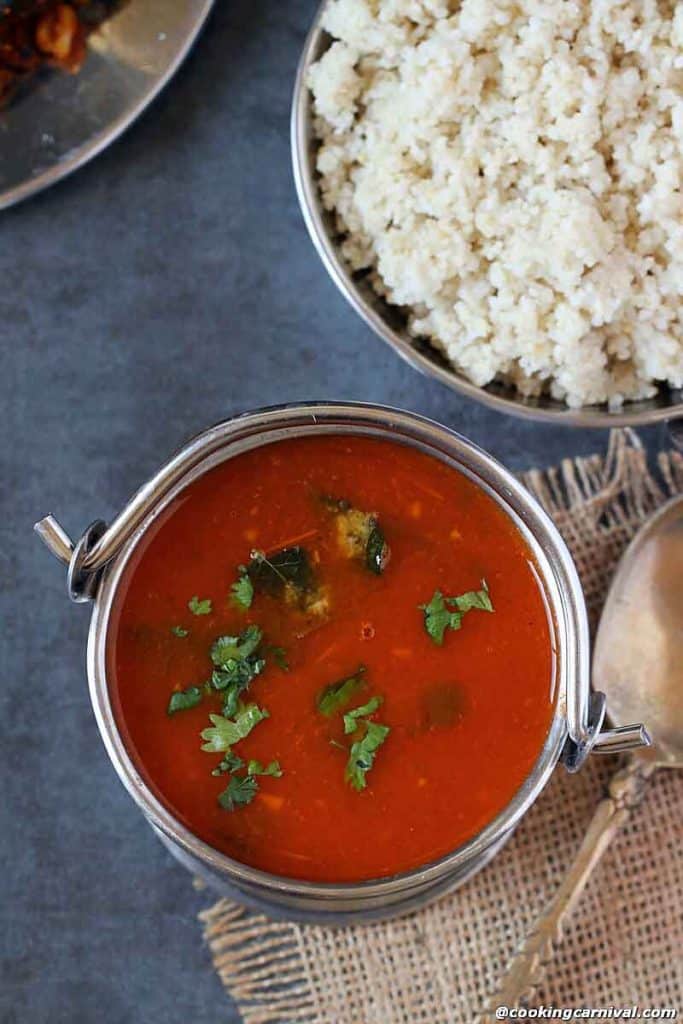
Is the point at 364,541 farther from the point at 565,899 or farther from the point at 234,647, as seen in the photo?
the point at 565,899

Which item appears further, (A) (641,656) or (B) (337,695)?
(A) (641,656)

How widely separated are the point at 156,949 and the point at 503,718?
2.50ft

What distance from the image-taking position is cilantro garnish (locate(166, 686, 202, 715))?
151 centimetres

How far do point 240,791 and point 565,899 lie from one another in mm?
645

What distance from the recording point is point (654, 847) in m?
1.92

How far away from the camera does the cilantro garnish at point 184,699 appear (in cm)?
151

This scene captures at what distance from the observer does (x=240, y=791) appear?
1516 mm

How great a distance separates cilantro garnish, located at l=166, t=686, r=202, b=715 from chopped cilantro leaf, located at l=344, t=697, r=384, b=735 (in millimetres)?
187

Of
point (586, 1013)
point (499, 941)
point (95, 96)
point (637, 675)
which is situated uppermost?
point (95, 96)

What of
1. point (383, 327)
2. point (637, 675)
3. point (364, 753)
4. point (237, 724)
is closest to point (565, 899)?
point (637, 675)

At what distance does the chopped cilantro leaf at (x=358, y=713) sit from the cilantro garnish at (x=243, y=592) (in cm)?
19

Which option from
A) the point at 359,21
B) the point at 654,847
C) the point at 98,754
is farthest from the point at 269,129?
the point at 654,847

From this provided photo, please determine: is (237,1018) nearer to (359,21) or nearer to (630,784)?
(630,784)

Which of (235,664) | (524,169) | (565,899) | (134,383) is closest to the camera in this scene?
(235,664)
